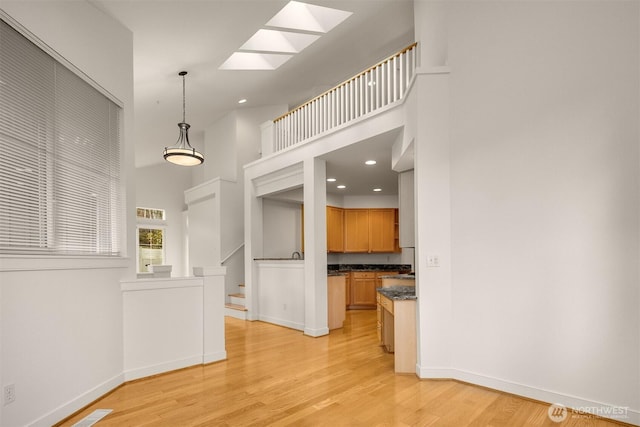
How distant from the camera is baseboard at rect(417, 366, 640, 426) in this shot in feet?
8.70

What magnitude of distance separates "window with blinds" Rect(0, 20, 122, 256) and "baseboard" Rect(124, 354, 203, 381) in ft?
4.04

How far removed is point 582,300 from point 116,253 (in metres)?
4.29

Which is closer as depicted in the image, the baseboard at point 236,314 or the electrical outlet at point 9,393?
the electrical outlet at point 9,393

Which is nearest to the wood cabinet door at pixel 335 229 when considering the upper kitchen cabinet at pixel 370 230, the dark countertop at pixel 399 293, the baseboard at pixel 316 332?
the upper kitchen cabinet at pixel 370 230

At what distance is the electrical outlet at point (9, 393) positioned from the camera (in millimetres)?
2414

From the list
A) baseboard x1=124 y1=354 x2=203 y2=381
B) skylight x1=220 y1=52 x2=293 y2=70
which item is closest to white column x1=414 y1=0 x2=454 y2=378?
baseboard x1=124 y1=354 x2=203 y2=381

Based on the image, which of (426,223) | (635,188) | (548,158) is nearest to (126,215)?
(426,223)

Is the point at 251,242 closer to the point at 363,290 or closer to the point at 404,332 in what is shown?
the point at 363,290

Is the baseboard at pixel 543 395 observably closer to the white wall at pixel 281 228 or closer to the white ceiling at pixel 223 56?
the white ceiling at pixel 223 56

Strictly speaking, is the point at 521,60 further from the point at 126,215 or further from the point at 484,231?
the point at 126,215

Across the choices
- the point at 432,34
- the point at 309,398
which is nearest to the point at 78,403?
the point at 309,398

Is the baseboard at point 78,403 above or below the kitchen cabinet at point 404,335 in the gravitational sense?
below

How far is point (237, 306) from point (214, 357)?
337 cm

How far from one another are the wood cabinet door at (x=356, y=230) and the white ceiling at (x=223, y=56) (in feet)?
1.99
